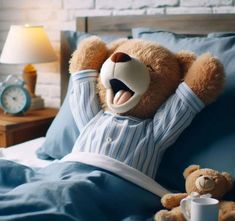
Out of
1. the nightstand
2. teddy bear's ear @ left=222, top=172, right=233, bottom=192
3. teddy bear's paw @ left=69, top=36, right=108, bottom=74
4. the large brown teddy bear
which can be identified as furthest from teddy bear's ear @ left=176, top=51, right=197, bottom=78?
the nightstand

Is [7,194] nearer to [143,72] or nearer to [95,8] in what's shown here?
[143,72]

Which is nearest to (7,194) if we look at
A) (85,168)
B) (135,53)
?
(85,168)

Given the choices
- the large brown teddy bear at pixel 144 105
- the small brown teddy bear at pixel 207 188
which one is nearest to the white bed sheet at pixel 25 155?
the large brown teddy bear at pixel 144 105

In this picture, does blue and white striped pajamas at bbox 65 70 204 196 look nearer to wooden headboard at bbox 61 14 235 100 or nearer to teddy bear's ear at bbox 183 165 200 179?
teddy bear's ear at bbox 183 165 200 179

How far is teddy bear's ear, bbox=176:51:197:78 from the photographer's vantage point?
1.58 m

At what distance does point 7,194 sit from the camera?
1.30m

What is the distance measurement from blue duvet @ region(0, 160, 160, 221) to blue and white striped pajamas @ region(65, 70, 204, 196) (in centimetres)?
9

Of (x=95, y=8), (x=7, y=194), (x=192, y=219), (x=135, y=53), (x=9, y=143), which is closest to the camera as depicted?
(x=192, y=219)

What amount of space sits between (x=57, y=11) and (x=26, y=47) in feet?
1.05

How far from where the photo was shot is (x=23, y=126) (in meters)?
2.27

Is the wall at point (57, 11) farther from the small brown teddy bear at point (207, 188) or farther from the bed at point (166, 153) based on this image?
→ the small brown teddy bear at point (207, 188)

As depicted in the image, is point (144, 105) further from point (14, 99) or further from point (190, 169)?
point (14, 99)

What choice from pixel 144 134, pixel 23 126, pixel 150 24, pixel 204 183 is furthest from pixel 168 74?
pixel 23 126

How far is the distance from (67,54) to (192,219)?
1447mm
